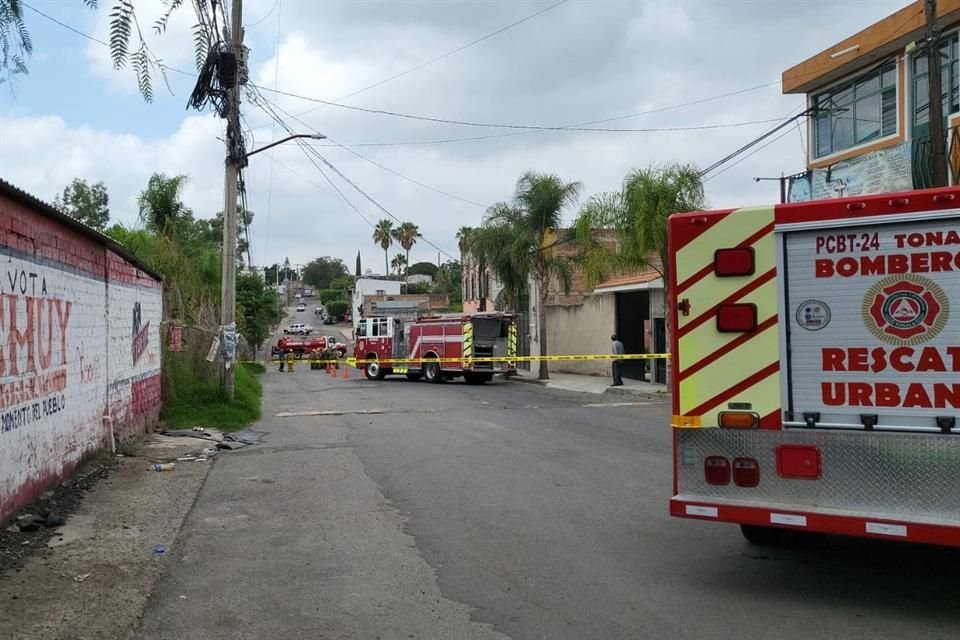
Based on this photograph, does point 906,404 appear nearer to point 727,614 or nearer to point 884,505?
point 884,505

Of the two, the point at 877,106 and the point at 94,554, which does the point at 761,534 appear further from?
the point at 877,106

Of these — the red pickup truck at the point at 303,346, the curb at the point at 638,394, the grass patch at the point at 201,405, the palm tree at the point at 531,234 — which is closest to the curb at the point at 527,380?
the palm tree at the point at 531,234

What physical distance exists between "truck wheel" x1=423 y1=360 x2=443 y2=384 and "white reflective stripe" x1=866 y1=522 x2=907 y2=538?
28074 millimetres

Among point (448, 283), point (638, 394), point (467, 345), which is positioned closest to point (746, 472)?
point (638, 394)

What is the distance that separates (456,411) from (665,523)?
12.3 meters

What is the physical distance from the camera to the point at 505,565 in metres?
6.71

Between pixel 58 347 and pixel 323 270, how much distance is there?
162 meters

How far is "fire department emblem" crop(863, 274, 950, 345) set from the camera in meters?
5.25

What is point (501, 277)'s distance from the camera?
3509cm

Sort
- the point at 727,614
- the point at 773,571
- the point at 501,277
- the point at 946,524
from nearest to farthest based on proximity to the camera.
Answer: the point at 946,524 < the point at 727,614 < the point at 773,571 < the point at 501,277

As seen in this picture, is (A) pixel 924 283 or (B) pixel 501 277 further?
(B) pixel 501 277

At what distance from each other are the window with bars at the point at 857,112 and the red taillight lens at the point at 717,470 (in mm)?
16571

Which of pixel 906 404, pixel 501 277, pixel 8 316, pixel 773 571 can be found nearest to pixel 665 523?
pixel 773 571

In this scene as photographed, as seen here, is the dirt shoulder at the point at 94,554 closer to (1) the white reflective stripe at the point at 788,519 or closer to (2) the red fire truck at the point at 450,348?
(1) the white reflective stripe at the point at 788,519
